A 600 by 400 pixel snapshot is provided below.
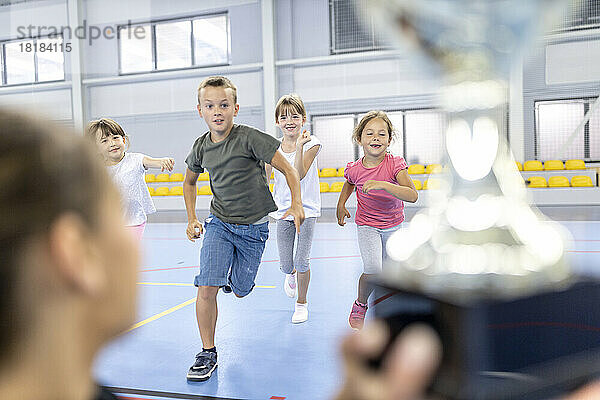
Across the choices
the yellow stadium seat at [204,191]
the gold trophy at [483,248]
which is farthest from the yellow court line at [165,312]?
the yellow stadium seat at [204,191]

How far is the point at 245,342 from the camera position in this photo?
1844 millimetres

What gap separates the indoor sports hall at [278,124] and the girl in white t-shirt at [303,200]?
0.23ft

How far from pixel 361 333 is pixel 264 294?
2381 mm

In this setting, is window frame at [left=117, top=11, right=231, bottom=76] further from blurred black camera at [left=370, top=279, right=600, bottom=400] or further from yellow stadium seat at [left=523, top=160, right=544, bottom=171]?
blurred black camera at [left=370, top=279, right=600, bottom=400]

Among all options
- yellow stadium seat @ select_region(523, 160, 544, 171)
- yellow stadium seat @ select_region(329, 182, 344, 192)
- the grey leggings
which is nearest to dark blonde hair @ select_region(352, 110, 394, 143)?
the grey leggings

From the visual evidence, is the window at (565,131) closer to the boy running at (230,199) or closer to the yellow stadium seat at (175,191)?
the yellow stadium seat at (175,191)

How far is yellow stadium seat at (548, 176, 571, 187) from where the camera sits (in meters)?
6.44

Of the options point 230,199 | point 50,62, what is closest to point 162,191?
point 50,62

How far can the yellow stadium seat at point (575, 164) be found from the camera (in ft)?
21.8

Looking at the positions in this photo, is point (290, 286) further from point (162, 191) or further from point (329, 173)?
point (162, 191)

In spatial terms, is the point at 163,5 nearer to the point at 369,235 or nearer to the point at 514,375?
the point at 369,235

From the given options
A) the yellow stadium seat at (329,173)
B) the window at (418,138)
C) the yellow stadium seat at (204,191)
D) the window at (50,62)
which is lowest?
the yellow stadium seat at (204,191)

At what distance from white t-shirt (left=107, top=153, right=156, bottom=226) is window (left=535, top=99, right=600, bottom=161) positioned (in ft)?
19.9

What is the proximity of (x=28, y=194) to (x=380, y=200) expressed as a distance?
1790 mm
